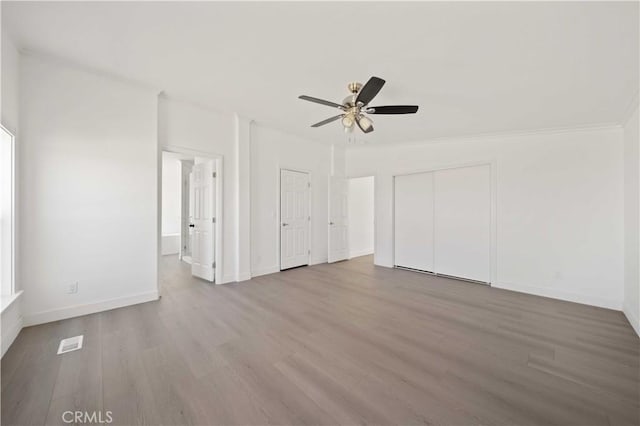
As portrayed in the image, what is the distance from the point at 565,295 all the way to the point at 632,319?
2.97ft

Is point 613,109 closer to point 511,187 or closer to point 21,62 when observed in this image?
point 511,187

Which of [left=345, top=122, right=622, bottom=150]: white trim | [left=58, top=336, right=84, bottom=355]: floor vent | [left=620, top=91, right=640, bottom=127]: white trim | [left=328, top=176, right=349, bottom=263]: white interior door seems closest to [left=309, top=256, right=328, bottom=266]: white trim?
[left=328, top=176, right=349, bottom=263]: white interior door

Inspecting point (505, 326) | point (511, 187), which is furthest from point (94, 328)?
point (511, 187)

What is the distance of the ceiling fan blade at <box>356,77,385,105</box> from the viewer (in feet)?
7.45

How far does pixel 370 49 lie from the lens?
7.75 ft

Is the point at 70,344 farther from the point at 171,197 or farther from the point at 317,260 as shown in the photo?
the point at 171,197

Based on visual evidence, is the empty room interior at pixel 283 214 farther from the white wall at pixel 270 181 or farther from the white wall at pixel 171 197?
the white wall at pixel 171 197

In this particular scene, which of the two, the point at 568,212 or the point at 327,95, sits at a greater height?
the point at 327,95

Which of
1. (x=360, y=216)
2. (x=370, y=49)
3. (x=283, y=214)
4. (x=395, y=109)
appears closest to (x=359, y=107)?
(x=395, y=109)

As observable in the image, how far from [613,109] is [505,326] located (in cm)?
309

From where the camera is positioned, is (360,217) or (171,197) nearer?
(360,217)

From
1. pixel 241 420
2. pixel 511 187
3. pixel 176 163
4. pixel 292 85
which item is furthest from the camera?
pixel 176 163

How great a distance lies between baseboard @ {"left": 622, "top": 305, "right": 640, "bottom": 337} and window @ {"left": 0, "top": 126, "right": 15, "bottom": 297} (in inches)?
255

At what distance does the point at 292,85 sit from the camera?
123 inches
